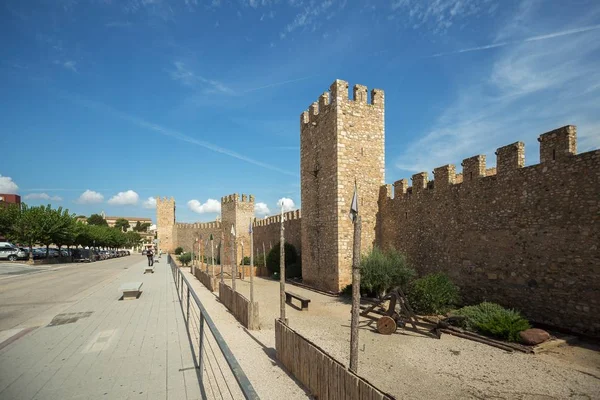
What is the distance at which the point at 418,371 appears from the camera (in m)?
6.29

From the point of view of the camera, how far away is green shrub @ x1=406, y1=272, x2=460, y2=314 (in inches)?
401

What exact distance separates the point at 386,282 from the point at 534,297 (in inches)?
174

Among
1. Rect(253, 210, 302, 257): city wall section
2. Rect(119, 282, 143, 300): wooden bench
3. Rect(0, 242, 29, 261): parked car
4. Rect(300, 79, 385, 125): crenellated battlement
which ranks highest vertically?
Rect(300, 79, 385, 125): crenellated battlement

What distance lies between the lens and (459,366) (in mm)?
6488

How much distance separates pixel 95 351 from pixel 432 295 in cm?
861

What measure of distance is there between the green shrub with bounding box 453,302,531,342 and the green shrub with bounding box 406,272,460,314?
97cm

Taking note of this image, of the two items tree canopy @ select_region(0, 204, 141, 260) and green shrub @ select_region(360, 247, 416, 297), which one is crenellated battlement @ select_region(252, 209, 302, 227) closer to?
green shrub @ select_region(360, 247, 416, 297)

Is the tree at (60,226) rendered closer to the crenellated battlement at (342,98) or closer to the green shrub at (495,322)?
the crenellated battlement at (342,98)

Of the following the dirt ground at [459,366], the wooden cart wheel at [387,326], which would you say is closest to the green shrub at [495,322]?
the dirt ground at [459,366]

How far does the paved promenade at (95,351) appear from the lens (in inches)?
189

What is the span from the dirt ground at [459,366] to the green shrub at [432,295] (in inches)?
69.5

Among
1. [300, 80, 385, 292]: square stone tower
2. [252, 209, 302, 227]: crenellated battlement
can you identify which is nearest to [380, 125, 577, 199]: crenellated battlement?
[300, 80, 385, 292]: square stone tower

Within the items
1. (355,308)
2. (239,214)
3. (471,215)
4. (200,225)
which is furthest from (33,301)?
(200,225)

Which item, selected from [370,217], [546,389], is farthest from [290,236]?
[546,389]
